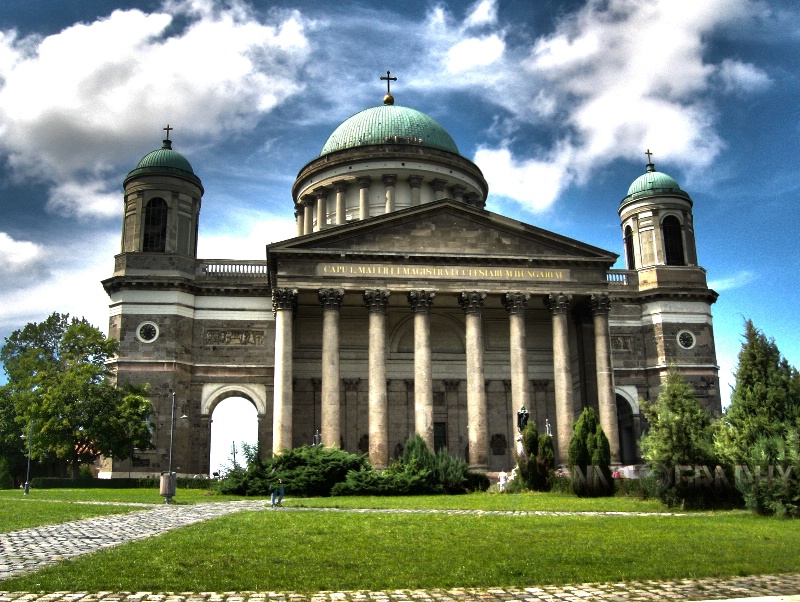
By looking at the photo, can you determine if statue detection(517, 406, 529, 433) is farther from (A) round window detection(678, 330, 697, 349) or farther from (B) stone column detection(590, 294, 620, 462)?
(A) round window detection(678, 330, 697, 349)

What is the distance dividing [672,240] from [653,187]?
4.00 m

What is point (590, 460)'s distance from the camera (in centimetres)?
3005

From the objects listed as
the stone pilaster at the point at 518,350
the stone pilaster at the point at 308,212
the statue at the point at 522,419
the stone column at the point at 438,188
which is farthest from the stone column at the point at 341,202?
the statue at the point at 522,419

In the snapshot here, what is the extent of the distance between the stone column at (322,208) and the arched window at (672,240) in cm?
2369

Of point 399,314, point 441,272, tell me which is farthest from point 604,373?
point 399,314

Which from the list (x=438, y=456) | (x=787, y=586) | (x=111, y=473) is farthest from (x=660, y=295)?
(x=787, y=586)

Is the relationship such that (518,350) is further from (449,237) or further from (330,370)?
(330,370)

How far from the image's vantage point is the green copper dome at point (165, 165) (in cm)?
5050

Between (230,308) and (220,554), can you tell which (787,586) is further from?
(230,308)

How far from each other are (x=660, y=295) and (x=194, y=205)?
31.4 meters

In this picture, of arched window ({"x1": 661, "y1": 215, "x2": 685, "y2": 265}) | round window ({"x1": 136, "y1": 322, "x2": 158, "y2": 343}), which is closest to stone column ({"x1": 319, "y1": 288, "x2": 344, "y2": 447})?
round window ({"x1": 136, "y1": 322, "x2": 158, "y2": 343})

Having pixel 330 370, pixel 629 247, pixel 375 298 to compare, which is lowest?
pixel 330 370

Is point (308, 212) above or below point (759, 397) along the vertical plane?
above

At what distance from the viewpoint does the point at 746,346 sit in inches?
852
